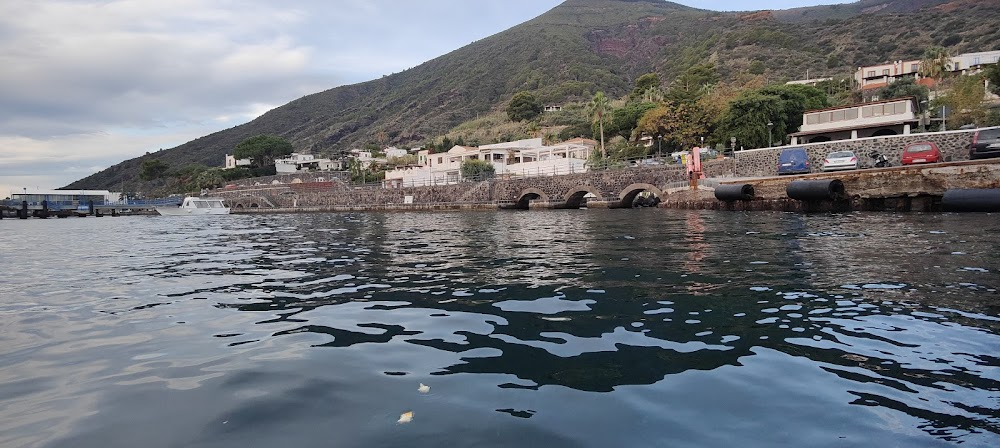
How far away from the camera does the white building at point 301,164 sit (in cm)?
11162

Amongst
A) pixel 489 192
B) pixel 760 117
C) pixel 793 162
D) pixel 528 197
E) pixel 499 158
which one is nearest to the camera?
pixel 793 162

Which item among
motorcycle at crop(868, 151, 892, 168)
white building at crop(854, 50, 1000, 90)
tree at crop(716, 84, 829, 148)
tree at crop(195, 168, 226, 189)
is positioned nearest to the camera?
motorcycle at crop(868, 151, 892, 168)

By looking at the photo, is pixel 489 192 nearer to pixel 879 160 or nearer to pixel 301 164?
pixel 879 160

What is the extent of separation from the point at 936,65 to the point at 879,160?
57.6 m

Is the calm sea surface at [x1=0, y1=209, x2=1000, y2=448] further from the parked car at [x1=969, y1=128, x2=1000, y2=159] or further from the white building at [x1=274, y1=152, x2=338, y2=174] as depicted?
the white building at [x1=274, y1=152, x2=338, y2=174]

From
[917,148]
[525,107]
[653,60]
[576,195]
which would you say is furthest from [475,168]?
[653,60]

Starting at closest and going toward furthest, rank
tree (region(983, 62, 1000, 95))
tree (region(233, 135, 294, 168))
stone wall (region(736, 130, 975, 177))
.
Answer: stone wall (region(736, 130, 975, 177))
tree (region(983, 62, 1000, 95))
tree (region(233, 135, 294, 168))

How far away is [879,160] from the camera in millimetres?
27922

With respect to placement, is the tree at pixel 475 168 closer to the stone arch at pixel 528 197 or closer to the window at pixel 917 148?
the stone arch at pixel 528 197

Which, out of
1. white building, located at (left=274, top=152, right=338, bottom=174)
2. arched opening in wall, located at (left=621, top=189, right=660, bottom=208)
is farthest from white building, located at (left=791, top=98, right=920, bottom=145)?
white building, located at (left=274, top=152, right=338, bottom=174)

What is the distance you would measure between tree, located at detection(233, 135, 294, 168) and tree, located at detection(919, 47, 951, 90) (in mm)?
119979

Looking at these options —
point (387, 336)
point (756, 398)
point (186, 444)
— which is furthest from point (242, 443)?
point (756, 398)

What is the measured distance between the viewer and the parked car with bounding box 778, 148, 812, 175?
101 ft

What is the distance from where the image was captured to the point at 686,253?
A: 1164 cm
